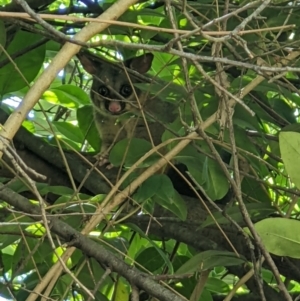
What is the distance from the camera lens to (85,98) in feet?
10.2

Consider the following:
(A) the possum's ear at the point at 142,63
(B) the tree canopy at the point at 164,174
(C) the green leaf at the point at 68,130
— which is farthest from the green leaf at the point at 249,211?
(A) the possum's ear at the point at 142,63

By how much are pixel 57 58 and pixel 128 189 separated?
1.92 ft

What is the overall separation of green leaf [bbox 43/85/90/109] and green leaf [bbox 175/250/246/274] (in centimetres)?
122

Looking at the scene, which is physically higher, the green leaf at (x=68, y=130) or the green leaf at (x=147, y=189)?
the green leaf at (x=147, y=189)

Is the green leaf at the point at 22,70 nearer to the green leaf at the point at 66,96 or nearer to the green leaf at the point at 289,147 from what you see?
the green leaf at the point at 66,96

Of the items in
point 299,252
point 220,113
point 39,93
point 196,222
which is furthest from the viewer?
point 196,222

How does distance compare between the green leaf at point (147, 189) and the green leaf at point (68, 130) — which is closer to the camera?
the green leaf at point (147, 189)

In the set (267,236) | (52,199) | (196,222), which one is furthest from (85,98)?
(267,236)

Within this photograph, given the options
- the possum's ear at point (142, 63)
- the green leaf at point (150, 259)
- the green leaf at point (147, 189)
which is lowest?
the green leaf at point (150, 259)

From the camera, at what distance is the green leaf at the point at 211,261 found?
6.42ft

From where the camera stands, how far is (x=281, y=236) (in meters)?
1.64

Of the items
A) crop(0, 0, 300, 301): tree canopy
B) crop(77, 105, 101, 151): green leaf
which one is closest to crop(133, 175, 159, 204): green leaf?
crop(0, 0, 300, 301): tree canopy

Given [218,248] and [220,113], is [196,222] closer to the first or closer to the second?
[218,248]

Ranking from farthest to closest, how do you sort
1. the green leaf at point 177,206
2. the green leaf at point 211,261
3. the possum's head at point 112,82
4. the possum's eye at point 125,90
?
the possum's eye at point 125,90, the possum's head at point 112,82, the green leaf at point 177,206, the green leaf at point 211,261
